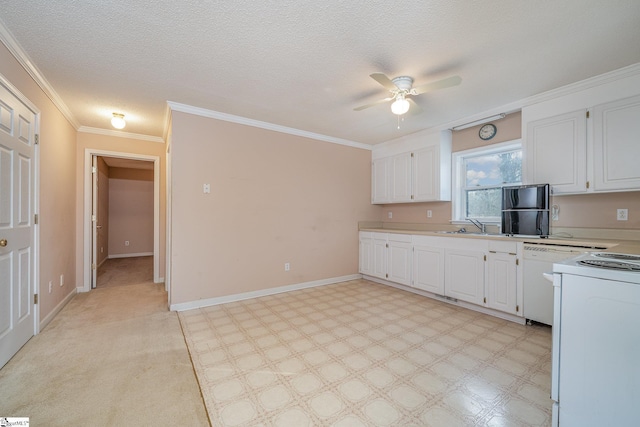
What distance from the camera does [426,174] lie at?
404 cm

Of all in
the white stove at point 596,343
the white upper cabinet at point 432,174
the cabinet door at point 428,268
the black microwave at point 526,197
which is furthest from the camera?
the white upper cabinet at point 432,174

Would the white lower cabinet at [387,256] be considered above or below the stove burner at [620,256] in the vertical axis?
below

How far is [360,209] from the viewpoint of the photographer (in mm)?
4891

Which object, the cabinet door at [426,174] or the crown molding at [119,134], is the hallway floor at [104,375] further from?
the cabinet door at [426,174]

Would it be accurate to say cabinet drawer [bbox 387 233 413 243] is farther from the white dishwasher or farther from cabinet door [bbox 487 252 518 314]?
the white dishwasher

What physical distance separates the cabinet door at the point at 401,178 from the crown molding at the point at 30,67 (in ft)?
14.4

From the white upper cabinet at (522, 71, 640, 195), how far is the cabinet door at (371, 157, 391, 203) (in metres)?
2.03

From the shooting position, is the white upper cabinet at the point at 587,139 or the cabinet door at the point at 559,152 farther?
the cabinet door at the point at 559,152

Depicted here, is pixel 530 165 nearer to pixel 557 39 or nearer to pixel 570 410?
pixel 557 39

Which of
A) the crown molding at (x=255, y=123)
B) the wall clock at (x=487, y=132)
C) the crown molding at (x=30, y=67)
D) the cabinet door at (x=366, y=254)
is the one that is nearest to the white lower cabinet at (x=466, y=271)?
the cabinet door at (x=366, y=254)

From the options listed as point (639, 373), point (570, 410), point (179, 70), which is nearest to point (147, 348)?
point (179, 70)

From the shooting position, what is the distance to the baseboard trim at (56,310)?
267cm

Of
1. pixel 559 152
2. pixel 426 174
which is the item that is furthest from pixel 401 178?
pixel 559 152

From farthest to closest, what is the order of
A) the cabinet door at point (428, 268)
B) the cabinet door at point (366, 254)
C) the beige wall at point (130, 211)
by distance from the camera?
1. the beige wall at point (130, 211)
2. the cabinet door at point (366, 254)
3. the cabinet door at point (428, 268)
